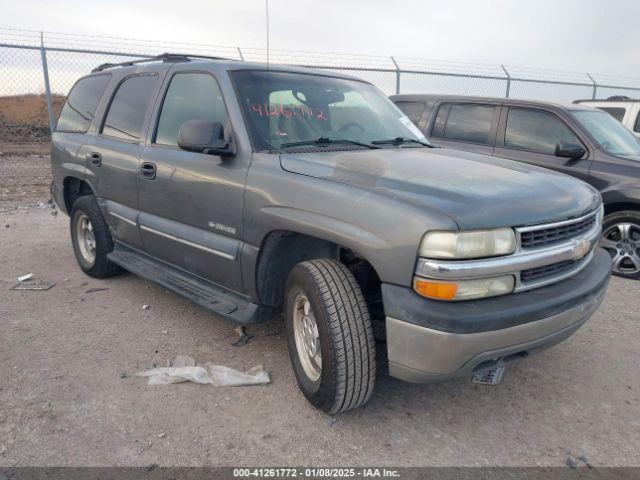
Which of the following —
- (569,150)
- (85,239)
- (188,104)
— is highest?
(188,104)

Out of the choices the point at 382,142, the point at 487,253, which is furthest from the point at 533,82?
the point at 487,253

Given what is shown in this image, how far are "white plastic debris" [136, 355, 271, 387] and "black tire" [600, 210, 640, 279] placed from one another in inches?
161

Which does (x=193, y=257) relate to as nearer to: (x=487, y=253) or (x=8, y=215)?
(x=487, y=253)

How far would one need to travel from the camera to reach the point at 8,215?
7.77 m

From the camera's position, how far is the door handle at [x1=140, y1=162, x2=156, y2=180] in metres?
3.82

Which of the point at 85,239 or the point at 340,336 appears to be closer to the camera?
the point at 340,336

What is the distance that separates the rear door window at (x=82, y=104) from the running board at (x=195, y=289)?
1324 millimetres

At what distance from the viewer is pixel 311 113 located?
3.46 meters

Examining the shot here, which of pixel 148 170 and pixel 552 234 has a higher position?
pixel 148 170

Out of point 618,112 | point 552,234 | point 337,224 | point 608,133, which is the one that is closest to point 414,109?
point 608,133

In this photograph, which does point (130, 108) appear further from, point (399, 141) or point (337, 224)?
point (337, 224)

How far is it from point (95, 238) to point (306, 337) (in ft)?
8.83

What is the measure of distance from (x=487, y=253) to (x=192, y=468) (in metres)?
1.66

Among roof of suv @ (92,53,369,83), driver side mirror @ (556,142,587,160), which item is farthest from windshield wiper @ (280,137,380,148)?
driver side mirror @ (556,142,587,160)
